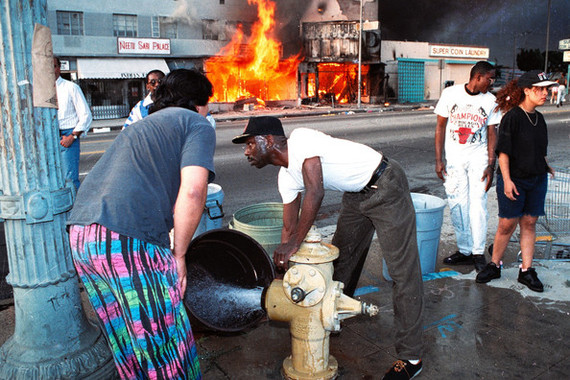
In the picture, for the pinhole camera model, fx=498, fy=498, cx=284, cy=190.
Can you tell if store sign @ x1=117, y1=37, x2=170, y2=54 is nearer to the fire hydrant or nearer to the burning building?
the burning building

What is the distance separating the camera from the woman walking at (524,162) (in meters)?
4.19

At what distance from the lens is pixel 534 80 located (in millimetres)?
4125

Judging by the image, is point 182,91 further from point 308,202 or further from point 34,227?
point 34,227

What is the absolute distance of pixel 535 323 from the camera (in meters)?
3.74

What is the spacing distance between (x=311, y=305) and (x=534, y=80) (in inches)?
110

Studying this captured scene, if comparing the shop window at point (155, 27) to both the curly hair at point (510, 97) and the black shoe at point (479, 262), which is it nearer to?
the curly hair at point (510, 97)

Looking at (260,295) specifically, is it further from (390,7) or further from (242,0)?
(390,7)

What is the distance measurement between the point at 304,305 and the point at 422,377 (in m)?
0.95

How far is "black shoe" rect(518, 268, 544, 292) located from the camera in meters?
4.24

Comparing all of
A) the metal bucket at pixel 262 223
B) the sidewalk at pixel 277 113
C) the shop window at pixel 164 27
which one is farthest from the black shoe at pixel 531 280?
the shop window at pixel 164 27

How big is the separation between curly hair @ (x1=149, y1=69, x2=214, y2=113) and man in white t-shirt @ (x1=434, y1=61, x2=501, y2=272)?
3.10m

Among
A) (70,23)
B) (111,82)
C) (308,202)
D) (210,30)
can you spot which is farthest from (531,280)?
(210,30)

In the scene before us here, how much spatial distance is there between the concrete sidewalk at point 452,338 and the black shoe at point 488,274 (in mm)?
51

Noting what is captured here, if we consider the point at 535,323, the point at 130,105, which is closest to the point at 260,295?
the point at 535,323
